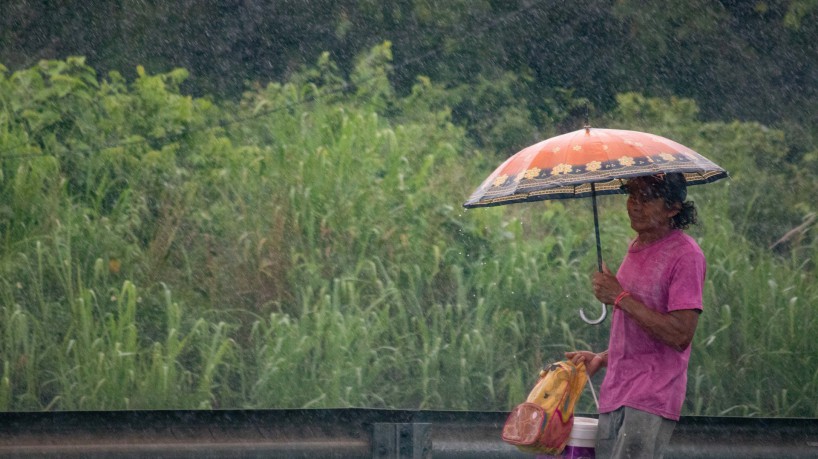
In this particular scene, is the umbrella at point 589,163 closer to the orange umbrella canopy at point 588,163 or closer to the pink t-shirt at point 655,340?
the orange umbrella canopy at point 588,163

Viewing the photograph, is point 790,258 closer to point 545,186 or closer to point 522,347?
point 522,347

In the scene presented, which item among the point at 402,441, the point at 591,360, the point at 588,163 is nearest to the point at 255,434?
the point at 402,441

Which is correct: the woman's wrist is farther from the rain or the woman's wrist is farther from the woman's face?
the rain

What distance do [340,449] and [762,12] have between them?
969 cm

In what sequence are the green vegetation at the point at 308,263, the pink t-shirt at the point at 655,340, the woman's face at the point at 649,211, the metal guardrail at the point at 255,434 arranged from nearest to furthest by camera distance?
the pink t-shirt at the point at 655,340
the woman's face at the point at 649,211
the metal guardrail at the point at 255,434
the green vegetation at the point at 308,263

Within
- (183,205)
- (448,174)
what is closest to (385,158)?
(448,174)

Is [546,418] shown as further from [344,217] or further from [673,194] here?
[344,217]

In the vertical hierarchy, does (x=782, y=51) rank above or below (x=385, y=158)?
above

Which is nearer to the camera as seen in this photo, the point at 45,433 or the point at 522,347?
the point at 45,433

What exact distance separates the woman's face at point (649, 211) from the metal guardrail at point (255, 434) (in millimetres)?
1154

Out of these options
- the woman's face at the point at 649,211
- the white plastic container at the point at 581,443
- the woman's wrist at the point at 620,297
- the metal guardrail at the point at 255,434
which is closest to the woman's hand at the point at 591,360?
the white plastic container at the point at 581,443

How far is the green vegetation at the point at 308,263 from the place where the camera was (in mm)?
8008

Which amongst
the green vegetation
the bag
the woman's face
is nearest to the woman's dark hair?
the woman's face

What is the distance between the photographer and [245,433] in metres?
4.58
